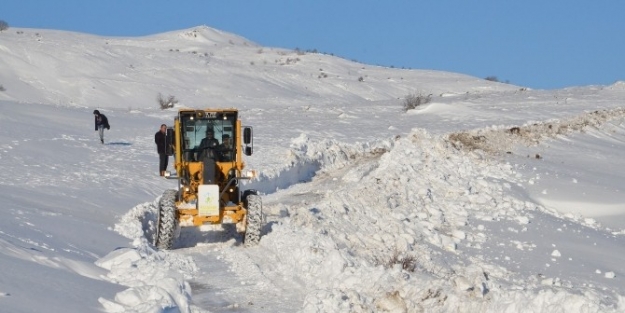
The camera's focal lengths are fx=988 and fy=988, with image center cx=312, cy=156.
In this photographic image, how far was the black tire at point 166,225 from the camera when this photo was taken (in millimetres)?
13820

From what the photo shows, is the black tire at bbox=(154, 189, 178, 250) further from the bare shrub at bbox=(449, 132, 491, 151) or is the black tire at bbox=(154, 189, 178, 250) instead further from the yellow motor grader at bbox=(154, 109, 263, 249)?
the bare shrub at bbox=(449, 132, 491, 151)

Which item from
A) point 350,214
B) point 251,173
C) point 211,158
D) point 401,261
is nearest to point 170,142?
point 211,158

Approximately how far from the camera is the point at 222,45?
8750 cm

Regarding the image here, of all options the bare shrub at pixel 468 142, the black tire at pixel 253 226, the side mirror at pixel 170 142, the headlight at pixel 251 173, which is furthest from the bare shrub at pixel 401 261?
the bare shrub at pixel 468 142

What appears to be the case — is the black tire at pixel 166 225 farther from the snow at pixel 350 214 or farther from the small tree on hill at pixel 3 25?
the small tree on hill at pixel 3 25

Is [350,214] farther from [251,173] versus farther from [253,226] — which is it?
[253,226]

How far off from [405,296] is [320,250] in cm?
271

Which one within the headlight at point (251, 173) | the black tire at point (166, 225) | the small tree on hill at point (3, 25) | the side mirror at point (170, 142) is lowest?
the black tire at point (166, 225)

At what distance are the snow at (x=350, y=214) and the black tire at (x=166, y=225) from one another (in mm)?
226

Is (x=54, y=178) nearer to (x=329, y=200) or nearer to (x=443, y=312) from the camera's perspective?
(x=329, y=200)

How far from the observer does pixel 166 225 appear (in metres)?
13.8

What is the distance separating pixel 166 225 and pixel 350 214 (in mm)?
3950

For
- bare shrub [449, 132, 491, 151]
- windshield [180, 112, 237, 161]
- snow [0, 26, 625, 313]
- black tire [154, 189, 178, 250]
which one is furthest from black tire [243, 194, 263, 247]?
bare shrub [449, 132, 491, 151]

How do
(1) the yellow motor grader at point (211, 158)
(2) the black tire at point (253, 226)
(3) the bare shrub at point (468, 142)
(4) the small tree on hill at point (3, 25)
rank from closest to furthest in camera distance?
1. (2) the black tire at point (253, 226)
2. (1) the yellow motor grader at point (211, 158)
3. (3) the bare shrub at point (468, 142)
4. (4) the small tree on hill at point (3, 25)
